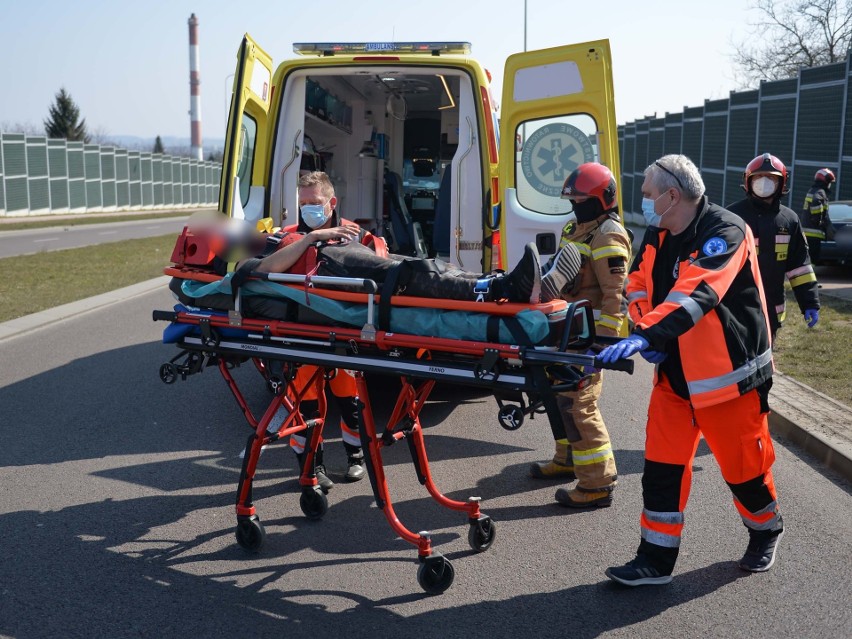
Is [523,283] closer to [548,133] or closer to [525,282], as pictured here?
[525,282]

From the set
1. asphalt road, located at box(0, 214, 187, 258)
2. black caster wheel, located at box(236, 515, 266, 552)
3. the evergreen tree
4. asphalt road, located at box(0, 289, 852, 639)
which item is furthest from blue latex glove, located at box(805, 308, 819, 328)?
the evergreen tree

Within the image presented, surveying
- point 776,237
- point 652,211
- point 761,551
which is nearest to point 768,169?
point 776,237

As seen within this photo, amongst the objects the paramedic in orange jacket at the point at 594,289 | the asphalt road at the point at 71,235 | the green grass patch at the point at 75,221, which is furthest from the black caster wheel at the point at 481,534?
the green grass patch at the point at 75,221

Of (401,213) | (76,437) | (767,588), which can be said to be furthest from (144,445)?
(401,213)

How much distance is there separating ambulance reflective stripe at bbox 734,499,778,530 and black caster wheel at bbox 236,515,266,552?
2292 mm

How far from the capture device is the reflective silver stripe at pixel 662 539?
4133 millimetres

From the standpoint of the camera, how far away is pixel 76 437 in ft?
21.0

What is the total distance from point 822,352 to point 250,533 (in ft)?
22.1

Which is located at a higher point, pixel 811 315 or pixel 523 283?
pixel 523 283

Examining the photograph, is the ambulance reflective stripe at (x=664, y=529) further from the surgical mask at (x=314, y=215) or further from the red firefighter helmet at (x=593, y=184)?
the surgical mask at (x=314, y=215)

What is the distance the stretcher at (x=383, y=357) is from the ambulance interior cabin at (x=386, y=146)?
283 centimetres

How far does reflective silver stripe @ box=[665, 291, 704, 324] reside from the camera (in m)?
3.75

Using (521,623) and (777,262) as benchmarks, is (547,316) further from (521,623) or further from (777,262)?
(777,262)

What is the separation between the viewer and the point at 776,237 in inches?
238
